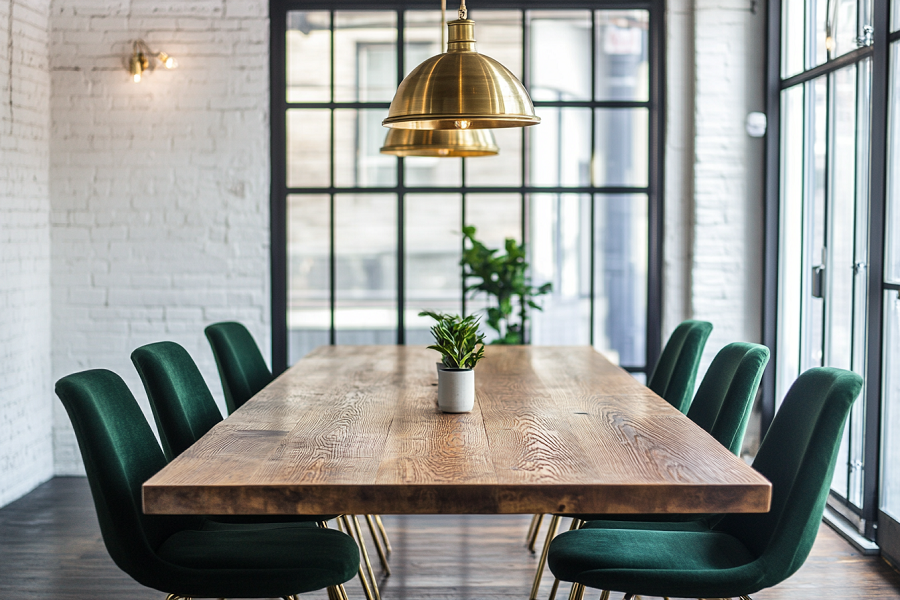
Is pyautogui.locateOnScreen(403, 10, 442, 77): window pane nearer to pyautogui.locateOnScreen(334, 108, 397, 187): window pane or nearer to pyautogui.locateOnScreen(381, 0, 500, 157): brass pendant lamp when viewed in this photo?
pyautogui.locateOnScreen(334, 108, 397, 187): window pane

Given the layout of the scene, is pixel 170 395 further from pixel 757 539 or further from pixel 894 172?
pixel 894 172

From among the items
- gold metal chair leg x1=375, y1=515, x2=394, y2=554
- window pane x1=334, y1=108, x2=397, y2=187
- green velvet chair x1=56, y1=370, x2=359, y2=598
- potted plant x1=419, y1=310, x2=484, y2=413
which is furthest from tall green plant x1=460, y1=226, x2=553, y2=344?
green velvet chair x1=56, y1=370, x2=359, y2=598

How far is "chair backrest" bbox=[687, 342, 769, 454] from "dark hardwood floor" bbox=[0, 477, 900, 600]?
0.91 m

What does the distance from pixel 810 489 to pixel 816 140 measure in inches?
119

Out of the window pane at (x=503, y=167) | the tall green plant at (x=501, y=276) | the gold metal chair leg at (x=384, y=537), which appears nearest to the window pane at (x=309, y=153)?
the window pane at (x=503, y=167)

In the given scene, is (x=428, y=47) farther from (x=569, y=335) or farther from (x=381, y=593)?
(x=381, y=593)

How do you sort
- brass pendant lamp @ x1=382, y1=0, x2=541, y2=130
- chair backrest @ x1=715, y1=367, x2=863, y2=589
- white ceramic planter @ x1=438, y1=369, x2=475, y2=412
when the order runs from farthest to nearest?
1. white ceramic planter @ x1=438, y1=369, x2=475, y2=412
2. brass pendant lamp @ x1=382, y1=0, x2=541, y2=130
3. chair backrest @ x1=715, y1=367, x2=863, y2=589

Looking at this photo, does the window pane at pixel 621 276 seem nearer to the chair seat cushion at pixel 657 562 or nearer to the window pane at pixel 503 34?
the window pane at pixel 503 34

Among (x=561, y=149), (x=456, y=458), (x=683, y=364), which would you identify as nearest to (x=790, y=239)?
(x=561, y=149)

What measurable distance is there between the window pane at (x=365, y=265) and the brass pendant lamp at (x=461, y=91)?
281 centimetres

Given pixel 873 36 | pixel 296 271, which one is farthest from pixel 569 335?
pixel 873 36

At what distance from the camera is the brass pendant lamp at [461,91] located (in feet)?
7.86

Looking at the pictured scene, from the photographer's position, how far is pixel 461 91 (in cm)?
240

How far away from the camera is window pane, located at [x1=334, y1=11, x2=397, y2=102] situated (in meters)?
5.21
